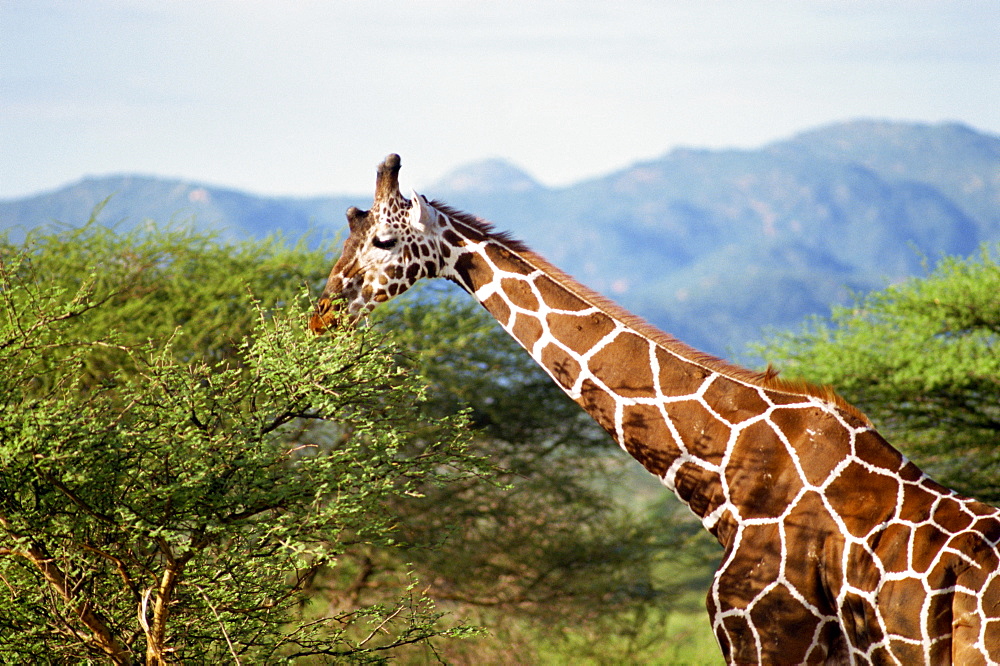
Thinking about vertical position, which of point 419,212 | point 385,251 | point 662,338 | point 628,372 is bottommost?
point 628,372

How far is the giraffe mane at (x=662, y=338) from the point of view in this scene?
4.84 metres

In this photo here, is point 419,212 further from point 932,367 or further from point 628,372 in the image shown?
point 932,367

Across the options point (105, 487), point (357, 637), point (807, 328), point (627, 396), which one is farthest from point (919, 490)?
point (807, 328)

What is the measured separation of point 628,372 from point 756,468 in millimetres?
759

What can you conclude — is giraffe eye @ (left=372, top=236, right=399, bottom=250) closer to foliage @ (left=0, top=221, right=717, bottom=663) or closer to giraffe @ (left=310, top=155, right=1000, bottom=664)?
giraffe @ (left=310, top=155, right=1000, bottom=664)

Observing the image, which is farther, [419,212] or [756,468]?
[419,212]

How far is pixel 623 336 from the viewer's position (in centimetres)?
501

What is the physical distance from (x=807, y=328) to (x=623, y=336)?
9745mm

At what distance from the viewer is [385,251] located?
5262mm

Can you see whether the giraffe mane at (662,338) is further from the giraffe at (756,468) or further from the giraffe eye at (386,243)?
the giraffe eye at (386,243)

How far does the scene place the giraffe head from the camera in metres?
5.25

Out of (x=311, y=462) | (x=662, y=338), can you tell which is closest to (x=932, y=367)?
(x=662, y=338)

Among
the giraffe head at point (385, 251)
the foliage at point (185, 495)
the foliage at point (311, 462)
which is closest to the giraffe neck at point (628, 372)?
the giraffe head at point (385, 251)

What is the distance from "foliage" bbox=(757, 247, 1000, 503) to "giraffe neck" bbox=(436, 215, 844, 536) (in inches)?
301
